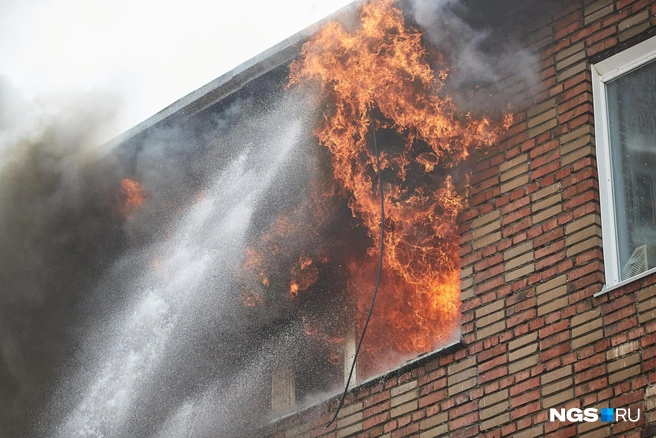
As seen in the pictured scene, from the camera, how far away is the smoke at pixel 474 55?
8836mm

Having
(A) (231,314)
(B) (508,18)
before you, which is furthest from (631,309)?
(A) (231,314)

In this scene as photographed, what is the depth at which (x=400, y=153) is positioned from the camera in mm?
9500

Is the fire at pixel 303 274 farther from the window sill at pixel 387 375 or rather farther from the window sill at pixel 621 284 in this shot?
the window sill at pixel 621 284

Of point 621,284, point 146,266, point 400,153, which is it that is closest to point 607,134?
point 621,284

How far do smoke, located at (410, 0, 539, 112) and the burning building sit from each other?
0.02 m

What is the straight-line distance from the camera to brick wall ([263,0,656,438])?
7305mm

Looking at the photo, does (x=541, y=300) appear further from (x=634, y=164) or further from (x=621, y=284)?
(x=634, y=164)

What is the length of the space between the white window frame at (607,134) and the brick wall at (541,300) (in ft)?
0.16

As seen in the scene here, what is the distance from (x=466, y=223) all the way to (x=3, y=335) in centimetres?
625

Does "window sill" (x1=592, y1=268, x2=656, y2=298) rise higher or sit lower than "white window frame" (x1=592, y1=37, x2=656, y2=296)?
lower

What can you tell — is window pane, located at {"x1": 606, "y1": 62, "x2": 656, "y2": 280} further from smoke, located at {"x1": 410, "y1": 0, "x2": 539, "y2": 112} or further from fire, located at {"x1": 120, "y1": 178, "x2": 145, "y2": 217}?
fire, located at {"x1": 120, "y1": 178, "x2": 145, "y2": 217}

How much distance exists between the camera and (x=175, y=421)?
10297 millimetres

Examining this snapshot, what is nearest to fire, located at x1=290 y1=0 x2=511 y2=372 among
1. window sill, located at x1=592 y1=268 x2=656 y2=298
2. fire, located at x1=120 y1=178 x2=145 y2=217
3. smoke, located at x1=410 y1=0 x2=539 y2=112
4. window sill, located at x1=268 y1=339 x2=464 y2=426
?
smoke, located at x1=410 y1=0 x2=539 y2=112

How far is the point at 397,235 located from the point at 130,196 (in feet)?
10.2
